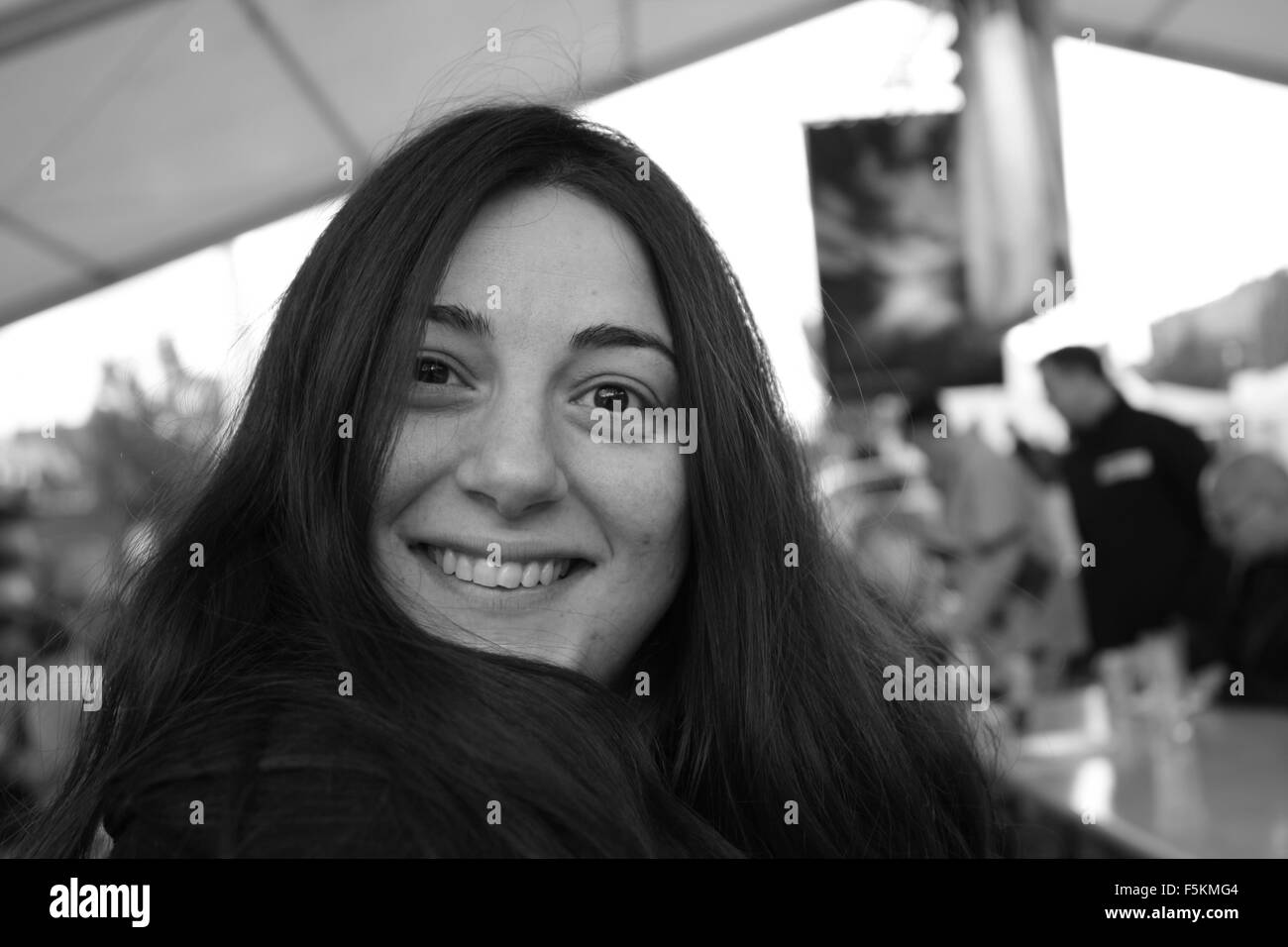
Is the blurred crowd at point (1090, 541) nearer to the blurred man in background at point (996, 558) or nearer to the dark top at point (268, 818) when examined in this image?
the blurred man in background at point (996, 558)

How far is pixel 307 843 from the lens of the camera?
0.67 m

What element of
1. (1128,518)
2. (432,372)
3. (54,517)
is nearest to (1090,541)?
(1128,518)

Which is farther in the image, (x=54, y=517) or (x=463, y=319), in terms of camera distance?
(x=54, y=517)

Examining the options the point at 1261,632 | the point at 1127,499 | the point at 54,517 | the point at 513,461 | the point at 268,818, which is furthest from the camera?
the point at 1261,632

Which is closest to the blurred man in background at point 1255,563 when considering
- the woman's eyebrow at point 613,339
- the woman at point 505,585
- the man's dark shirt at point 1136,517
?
the man's dark shirt at point 1136,517

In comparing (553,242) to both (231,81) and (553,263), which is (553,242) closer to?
(553,263)

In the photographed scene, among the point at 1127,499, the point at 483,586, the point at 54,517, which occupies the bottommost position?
the point at 483,586

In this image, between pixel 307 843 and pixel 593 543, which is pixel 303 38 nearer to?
pixel 593 543

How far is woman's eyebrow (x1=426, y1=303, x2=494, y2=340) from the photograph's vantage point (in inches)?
35.9

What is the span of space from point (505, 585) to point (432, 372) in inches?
7.8

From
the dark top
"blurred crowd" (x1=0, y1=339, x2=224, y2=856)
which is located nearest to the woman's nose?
the dark top

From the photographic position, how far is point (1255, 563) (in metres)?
4.06

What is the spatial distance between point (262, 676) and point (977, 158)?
3.12 metres
